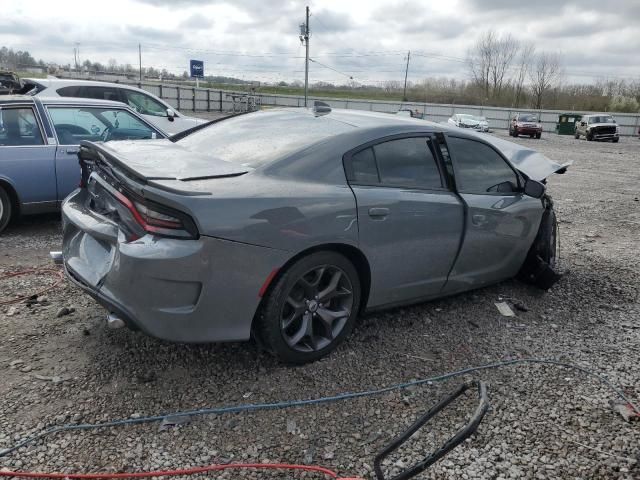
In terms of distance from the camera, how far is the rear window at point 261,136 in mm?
3344

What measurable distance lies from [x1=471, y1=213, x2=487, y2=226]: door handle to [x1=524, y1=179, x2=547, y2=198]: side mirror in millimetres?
630

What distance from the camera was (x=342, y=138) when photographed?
11.1 feet

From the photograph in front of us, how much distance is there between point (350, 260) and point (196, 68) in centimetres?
4410

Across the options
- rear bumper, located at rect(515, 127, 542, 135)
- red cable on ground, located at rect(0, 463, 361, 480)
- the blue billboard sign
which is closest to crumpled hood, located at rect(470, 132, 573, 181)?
red cable on ground, located at rect(0, 463, 361, 480)

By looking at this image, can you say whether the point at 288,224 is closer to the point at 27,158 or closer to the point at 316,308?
the point at 316,308

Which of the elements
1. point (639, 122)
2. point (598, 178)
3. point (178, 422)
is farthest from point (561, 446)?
point (639, 122)

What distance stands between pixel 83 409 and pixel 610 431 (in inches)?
109

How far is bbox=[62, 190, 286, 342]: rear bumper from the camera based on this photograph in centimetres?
267

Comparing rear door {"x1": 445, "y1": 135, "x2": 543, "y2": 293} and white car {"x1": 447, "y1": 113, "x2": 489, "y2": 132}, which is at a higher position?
white car {"x1": 447, "y1": 113, "x2": 489, "y2": 132}

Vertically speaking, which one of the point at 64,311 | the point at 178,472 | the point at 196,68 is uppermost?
the point at 196,68

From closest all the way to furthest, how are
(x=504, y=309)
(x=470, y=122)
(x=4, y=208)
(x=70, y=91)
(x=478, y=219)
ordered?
(x=478, y=219), (x=504, y=309), (x=4, y=208), (x=70, y=91), (x=470, y=122)

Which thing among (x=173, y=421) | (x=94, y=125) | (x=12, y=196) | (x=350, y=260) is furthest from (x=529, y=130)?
(x=173, y=421)

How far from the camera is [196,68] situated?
43750mm

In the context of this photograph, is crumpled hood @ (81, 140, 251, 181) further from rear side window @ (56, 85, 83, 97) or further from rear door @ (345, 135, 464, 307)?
rear side window @ (56, 85, 83, 97)
